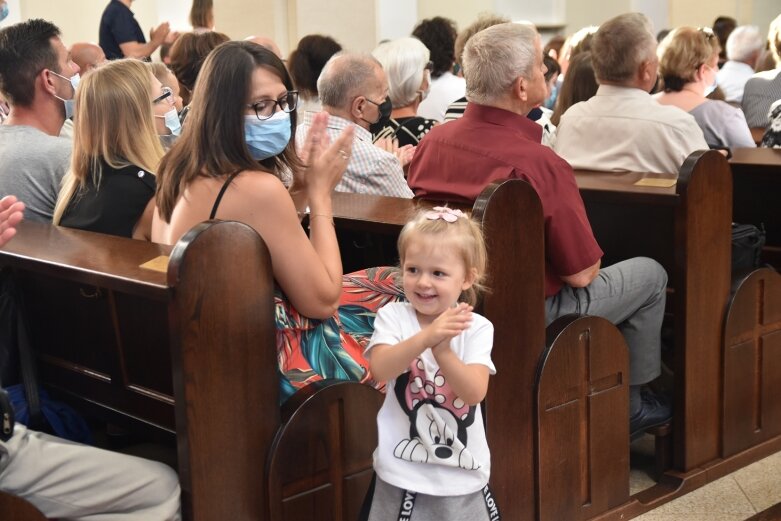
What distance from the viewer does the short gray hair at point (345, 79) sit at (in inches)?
155

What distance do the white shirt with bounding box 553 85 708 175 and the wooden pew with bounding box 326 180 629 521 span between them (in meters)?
0.99

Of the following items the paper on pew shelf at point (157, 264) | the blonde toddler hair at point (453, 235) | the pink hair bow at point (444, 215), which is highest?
the pink hair bow at point (444, 215)

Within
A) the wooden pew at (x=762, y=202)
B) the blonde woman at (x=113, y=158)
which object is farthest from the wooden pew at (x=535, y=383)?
the wooden pew at (x=762, y=202)

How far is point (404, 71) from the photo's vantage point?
490cm

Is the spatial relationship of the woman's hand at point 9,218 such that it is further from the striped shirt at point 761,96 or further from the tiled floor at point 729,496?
the striped shirt at point 761,96

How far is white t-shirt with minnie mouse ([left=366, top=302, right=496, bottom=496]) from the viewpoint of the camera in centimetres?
211

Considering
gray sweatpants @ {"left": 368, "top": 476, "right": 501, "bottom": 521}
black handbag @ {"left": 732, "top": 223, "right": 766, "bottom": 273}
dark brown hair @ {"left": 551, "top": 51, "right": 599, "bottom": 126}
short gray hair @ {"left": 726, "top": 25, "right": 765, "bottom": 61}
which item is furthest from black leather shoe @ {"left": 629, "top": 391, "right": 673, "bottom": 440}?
short gray hair @ {"left": 726, "top": 25, "right": 765, "bottom": 61}

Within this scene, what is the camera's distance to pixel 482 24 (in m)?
5.26

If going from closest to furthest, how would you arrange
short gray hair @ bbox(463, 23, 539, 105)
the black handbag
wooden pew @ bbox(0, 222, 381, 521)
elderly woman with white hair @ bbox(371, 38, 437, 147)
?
wooden pew @ bbox(0, 222, 381, 521), short gray hair @ bbox(463, 23, 539, 105), the black handbag, elderly woman with white hair @ bbox(371, 38, 437, 147)

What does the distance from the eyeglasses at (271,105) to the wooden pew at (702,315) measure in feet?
3.60

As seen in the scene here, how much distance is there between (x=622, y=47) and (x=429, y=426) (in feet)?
6.96

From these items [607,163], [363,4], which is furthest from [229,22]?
[607,163]

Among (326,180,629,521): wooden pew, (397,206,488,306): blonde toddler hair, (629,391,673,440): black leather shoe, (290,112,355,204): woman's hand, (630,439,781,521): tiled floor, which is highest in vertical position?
(290,112,355,204): woman's hand

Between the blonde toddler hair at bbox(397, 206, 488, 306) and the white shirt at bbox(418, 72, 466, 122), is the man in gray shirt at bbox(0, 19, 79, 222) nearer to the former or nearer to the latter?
the blonde toddler hair at bbox(397, 206, 488, 306)
